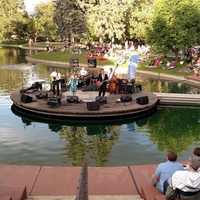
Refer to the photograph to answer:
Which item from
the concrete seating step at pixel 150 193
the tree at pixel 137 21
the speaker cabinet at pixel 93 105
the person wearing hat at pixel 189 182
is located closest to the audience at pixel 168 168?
the concrete seating step at pixel 150 193

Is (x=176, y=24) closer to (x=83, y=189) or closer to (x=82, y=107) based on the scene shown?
(x=82, y=107)

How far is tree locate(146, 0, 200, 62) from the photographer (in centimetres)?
4150

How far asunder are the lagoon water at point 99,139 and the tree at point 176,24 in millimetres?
21961

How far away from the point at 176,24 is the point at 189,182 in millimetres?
38097

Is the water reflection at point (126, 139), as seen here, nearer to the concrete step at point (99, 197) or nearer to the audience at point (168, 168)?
the concrete step at point (99, 197)

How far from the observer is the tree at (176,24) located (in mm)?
41500

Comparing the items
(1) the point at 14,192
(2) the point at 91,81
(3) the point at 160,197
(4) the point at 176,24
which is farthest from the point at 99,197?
(4) the point at 176,24

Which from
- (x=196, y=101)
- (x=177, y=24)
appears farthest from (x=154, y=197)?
(x=177, y=24)

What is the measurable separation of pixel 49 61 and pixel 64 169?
4657 cm

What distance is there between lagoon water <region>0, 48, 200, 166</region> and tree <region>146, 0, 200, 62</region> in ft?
72.0

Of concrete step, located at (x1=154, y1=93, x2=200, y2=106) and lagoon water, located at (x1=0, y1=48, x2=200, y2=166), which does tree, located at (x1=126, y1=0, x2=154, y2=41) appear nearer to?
concrete step, located at (x1=154, y1=93, x2=200, y2=106)

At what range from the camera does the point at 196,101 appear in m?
23.0

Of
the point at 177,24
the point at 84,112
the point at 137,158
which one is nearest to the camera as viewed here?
the point at 137,158

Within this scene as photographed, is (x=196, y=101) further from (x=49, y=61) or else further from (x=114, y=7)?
(x=114, y=7)
